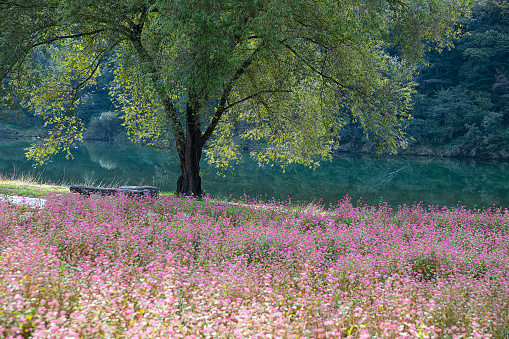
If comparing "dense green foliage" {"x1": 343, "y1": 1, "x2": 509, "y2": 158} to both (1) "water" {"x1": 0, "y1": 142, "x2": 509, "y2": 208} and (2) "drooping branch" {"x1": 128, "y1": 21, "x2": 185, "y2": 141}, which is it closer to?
(1) "water" {"x1": 0, "y1": 142, "x2": 509, "y2": 208}

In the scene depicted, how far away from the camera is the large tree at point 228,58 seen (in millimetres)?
10344

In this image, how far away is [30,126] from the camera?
74.7m

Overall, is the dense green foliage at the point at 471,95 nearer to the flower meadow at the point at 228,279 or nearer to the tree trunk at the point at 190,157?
the tree trunk at the point at 190,157

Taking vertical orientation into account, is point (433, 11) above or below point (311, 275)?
above

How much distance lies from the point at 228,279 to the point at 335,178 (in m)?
31.1

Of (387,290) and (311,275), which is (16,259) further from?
(387,290)

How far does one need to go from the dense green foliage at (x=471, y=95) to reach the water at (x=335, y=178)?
168 inches

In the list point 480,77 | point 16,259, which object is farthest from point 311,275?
point 480,77

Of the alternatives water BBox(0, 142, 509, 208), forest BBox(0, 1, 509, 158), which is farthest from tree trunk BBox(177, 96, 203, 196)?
forest BBox(0, 1, 509, 158)

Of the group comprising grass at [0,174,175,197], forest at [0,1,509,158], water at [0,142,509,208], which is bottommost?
grass at [0,174,175,197]

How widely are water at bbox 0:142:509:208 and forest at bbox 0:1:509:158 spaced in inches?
174

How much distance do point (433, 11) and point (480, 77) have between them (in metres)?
47.2

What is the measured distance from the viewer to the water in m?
25.4

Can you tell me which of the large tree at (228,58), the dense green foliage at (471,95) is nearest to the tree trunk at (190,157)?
the large tree at (228,58)
